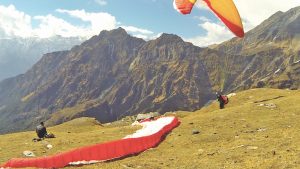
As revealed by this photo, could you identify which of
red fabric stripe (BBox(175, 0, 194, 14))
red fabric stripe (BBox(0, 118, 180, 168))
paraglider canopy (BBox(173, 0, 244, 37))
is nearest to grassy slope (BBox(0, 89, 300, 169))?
red fabric stripe (BBox(0, 118, 180, 168))

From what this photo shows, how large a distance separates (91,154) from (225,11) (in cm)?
1932

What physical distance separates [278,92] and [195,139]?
116 ft

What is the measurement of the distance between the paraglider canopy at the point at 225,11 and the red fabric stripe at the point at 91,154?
18.5 meters

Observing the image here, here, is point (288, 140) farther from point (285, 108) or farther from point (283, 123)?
point (285, 108)

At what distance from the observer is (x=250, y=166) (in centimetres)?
2159

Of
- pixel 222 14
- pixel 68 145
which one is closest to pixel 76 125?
pixel 68 145

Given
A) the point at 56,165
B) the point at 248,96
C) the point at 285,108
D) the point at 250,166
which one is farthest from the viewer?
the point at 248,96

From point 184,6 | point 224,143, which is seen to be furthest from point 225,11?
point 224,143

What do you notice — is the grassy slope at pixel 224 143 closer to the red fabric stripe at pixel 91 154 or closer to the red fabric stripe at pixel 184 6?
the red fabric stripe at pixel 91 154

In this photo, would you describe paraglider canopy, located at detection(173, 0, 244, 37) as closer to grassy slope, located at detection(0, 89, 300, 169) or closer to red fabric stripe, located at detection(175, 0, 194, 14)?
red fabric stripe, located at detection(175, 0, 194, 14)

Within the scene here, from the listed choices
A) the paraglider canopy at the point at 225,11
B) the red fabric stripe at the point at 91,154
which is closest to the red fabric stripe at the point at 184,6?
the paraglider canopy at the point at 225,11

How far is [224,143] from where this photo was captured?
30.7m

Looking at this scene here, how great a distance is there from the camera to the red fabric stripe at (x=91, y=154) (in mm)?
26672

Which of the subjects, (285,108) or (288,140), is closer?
(288,140)
